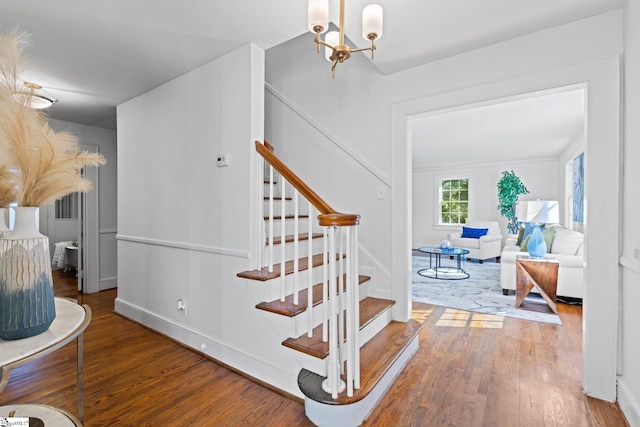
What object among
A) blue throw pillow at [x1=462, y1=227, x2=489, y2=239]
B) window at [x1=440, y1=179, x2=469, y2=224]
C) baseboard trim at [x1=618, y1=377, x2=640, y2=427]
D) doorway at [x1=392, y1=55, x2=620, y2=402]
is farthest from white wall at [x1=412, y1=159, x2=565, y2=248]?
baseboard trim at [x1=618, y1=377, x2=640, y2=427]

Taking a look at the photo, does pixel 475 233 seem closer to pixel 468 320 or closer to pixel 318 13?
pixel 468 320

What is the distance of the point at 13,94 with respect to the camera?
915 millimetres

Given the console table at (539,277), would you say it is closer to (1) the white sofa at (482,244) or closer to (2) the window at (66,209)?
(1) the white sofa at (482,244)

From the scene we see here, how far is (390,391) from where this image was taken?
201cm

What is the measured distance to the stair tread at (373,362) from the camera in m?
1.69

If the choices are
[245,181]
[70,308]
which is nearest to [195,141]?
[245,181]

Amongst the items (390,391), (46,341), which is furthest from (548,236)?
(46,341)

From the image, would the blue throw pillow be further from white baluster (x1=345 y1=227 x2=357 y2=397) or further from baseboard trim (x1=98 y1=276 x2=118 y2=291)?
baseboard trim (x1=98 y1=276 x2=118 y2=291)

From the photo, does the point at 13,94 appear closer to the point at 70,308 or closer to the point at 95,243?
the point at 70,308

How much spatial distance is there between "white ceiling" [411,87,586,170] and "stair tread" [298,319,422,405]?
1777 mm

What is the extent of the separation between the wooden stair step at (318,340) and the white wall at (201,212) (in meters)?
0.14

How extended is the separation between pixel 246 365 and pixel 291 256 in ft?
2.81

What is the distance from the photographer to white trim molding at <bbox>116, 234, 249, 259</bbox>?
229 centimetres

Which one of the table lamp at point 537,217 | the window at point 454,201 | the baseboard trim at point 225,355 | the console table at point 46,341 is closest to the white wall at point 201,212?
the baseboard trim at point 225,355
